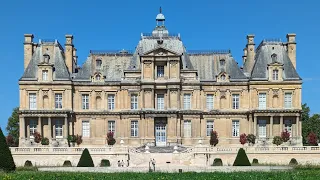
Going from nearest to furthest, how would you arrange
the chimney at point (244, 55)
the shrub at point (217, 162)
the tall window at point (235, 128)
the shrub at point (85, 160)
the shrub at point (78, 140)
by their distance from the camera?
the shrub at point (85, 160) < the shrub at point (217, 162) < the shrub at point (78, 140) < the tall window at point (235, 128) < the chimney at point (244, 55)

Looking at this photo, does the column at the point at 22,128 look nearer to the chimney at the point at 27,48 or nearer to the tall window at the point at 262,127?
the chimney at the point at 27,48

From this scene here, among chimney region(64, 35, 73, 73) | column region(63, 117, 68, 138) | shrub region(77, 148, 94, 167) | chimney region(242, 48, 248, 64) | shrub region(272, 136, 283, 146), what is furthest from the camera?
chimney region(242, 48, 248, 64)

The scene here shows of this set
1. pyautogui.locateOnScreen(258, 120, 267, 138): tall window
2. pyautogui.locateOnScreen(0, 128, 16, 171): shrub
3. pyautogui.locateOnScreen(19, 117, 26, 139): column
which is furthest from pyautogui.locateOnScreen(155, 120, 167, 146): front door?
pyautogui.locateOnScreen(0, 128, 16, 171): shrub

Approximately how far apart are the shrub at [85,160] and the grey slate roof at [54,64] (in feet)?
40.2

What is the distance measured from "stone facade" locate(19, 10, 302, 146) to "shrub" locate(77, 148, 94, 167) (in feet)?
31.5

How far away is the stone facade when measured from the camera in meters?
52.1

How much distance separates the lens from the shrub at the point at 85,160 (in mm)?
41656

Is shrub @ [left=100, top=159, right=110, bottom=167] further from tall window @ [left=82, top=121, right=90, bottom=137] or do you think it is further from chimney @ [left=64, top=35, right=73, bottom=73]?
chimney @ [left=64, top=35, right=73, bottom=73]

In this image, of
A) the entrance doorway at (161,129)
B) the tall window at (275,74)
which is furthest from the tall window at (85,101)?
the tall window at (275,74)

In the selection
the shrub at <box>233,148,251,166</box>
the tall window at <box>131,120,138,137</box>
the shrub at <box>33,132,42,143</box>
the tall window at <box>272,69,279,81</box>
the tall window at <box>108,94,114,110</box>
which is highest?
the tall window at <box>272,69,279,81</box>

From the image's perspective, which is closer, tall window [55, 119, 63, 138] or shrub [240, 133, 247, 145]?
shrub [240, 133, 247, 145]

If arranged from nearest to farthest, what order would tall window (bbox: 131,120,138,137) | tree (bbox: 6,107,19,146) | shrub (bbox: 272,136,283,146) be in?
shrub (bbox: 272,136,283,146), tall window (bbox: 131,120,138,137), tree (bbox: 6,107,19,146)

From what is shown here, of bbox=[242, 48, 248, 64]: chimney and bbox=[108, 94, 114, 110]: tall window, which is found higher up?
bbox=[242, 48, 248, 64]: chimney

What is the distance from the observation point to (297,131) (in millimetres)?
51719
